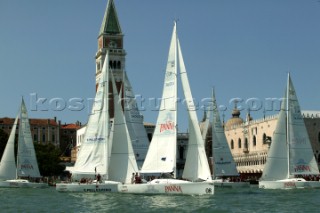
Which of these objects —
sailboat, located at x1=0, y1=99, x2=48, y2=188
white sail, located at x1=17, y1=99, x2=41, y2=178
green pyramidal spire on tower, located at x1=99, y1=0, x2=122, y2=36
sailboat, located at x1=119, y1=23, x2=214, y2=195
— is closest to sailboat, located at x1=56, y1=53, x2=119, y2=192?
sailboat, located at x1=119, y1=23, x2=214, y2=195

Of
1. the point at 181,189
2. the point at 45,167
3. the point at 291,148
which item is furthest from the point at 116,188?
the point at 45,167

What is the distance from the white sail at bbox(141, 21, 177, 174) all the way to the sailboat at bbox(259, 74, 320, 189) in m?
15.4

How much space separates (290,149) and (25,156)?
25.1m

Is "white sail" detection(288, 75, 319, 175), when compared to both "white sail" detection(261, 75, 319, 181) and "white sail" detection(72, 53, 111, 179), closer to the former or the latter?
"white sail" detection(261, 75, 319, 181)

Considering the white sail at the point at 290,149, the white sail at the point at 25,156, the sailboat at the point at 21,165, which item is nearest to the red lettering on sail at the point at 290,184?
the white sail at the point at 290,149

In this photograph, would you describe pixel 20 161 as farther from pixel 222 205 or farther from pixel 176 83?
pixel 222 205

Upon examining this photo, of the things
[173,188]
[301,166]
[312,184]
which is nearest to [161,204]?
[173,188]

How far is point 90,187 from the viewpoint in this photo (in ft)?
152

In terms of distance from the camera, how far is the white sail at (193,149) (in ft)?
132

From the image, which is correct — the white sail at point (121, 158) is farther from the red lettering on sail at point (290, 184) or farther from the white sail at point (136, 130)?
the red lettering on sail at point (290, 184)

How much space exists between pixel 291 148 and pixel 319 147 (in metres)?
45.4

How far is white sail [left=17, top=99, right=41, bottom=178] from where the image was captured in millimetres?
63075

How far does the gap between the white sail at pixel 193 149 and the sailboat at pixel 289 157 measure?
1479cm

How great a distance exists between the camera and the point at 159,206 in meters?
35.3
